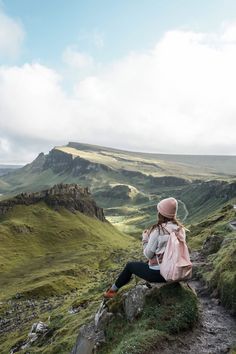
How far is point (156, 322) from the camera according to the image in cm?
1712

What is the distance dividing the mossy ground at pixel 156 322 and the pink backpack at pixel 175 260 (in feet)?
4.12

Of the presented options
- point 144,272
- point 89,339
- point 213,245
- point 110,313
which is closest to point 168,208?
point 144,272

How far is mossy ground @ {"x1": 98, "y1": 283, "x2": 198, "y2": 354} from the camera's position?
1581 centimetres

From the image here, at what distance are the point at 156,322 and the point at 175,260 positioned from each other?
109 inches

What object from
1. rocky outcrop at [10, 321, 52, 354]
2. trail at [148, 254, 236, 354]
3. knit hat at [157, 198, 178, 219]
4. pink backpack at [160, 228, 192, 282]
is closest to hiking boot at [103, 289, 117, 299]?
pink backpack at [160, 228, 192, 282]

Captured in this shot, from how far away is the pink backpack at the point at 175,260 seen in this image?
1730 centimetres

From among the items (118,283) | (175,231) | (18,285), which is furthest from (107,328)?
(18,285)

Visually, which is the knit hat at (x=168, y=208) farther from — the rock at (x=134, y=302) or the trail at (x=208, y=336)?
the trail at (x=208, y=336)

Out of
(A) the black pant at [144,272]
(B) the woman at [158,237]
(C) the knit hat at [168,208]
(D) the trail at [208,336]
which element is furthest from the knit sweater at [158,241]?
(D) the trail at [208,336]

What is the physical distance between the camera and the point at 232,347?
51.9 ft

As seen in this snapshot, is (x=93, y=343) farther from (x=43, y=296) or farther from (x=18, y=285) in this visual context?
(x=18, y=285)

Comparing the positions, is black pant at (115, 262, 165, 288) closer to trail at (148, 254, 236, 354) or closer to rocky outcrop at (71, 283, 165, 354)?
rocky outcrop at (71, 283, 165, 354)

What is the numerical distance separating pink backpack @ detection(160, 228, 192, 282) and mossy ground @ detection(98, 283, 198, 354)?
1257 millimetres

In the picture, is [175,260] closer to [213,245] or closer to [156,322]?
[156,322]
